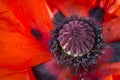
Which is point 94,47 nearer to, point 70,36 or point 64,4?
point 70,36

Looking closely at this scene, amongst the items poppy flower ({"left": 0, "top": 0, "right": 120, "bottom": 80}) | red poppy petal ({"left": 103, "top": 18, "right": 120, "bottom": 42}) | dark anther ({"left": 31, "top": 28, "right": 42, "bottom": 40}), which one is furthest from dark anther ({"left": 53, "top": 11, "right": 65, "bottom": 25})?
red poppy petal ({"left": 103, "top": 18, "right": 120, "bottom": 42})

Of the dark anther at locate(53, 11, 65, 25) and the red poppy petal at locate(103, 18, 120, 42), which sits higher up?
the dark anther at locate(53, 11, 65, 25)

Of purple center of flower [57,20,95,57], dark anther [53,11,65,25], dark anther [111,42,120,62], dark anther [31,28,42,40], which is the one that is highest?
dark anther [53,11,65,25]

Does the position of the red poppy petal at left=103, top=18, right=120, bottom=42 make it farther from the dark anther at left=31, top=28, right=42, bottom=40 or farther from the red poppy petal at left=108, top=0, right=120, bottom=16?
the dark anther at left=31, top=28, right=42, bottom=40

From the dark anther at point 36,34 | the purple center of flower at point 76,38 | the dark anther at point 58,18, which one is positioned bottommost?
the purple center of flower at point 76,38

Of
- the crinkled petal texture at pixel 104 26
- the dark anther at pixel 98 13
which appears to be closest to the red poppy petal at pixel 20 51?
the crinkled petal texture at pixel 104 26

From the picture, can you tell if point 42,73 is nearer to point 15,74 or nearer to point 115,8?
point 15,74

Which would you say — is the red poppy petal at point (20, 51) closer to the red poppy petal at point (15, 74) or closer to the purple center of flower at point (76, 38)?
the red poppy petal at point (15, 74)
